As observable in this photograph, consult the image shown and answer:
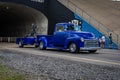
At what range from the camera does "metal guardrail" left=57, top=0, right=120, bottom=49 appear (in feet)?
131

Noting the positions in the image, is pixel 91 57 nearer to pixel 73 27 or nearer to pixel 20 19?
pixel 73 27

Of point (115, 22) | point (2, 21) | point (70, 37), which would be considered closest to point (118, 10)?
point (115, 22)

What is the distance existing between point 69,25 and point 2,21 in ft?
138

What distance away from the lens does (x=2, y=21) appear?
6556cm

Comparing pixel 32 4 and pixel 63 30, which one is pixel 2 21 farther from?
pixel 63 30

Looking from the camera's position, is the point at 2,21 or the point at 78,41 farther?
the point at 2,21

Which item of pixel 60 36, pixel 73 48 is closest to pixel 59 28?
pixel 60 36

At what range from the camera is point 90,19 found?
43281 mm

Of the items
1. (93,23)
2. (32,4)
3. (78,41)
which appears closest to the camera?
(78,41)

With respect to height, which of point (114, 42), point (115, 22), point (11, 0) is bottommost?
point (114, 42)

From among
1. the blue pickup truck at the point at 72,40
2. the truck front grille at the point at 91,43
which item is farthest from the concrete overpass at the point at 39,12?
the truck front grille at the point at 91,43

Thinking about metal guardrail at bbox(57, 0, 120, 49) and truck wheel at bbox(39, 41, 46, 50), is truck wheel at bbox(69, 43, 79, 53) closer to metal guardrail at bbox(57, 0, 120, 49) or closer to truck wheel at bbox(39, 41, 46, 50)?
truck wheel at bbox(39, 41, 46, 50)

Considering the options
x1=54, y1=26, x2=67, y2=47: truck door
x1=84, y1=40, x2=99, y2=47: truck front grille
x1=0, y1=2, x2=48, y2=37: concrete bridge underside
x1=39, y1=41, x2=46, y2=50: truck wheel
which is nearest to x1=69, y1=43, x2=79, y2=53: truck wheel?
x1=84, y1=40, x2=99, y2=47: truck front grille

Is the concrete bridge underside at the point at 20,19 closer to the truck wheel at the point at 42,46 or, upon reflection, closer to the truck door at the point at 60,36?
the truck wheel at the point at 42,46
